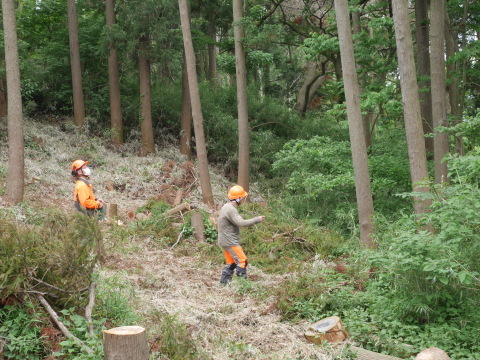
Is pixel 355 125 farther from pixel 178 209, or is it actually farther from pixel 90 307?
pixel 90 307

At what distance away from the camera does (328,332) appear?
6492mm

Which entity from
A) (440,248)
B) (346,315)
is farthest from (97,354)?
(440,248)

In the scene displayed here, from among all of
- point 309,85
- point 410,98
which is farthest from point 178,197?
point 309,85

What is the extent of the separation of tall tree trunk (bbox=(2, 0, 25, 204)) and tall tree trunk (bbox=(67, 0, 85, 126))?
7.40 metres

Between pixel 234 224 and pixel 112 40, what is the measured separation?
1282cm

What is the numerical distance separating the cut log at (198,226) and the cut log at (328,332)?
5921mm

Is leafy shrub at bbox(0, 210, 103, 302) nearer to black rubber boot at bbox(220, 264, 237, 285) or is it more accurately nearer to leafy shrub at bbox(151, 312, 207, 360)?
leafy shrub at bbox(151, 312, 207, 360)

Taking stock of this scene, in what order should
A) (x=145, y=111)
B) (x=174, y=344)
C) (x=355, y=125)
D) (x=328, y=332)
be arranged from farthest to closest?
(x=145, y=111), (x=355, y=125), (x=328, y=332), (x=174, y=344)

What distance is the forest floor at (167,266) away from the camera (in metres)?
6.51

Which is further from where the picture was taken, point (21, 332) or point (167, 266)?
point (167, 266)

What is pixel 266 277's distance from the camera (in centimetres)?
949

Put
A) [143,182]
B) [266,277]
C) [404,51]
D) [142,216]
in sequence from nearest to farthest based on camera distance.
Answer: [266,277]
[404,51]
[142,216]
[143,182]

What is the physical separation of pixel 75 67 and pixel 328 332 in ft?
56.1

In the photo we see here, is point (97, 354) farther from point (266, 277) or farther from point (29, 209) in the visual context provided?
point (29, 209)
